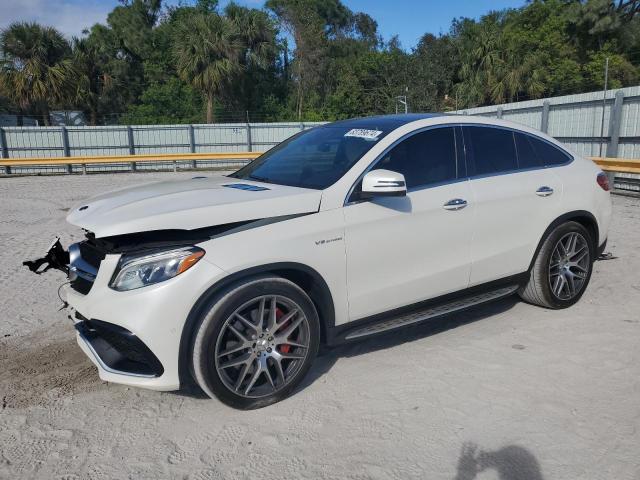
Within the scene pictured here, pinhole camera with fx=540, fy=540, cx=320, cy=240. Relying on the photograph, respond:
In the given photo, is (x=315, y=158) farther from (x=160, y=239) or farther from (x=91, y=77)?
(x=91, y=77)

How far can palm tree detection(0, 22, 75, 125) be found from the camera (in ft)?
84.4

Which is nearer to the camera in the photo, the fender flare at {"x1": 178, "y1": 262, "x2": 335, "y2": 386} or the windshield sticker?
the fender flare at {"x1": 178, "y1": 262, "x2": 335, "y2": 386}

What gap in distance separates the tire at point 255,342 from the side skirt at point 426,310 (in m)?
0.27

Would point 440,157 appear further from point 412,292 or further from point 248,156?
point 248,156

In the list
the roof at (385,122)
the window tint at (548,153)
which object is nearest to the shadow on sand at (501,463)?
the roof at (385,122)

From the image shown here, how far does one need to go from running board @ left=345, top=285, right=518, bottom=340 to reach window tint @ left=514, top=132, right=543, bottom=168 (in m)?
1.04

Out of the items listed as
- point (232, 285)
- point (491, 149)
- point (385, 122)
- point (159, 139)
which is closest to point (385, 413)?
point (232, 285)

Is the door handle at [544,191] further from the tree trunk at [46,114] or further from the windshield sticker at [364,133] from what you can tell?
the tree trunk at [46,114]

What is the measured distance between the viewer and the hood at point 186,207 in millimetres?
3010

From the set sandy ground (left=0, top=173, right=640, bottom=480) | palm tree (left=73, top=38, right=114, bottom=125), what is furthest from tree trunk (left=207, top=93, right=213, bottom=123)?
sandy ground (left=0, top=173, right=640, bottom=480)

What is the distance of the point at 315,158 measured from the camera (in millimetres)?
4051

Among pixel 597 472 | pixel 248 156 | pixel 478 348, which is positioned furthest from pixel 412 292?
pixel 248 156

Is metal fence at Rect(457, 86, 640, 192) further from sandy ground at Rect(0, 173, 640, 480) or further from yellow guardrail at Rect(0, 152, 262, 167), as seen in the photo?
yellow guardrail at Rect(0, 152, 262, 167)

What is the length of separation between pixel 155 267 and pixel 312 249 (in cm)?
93
